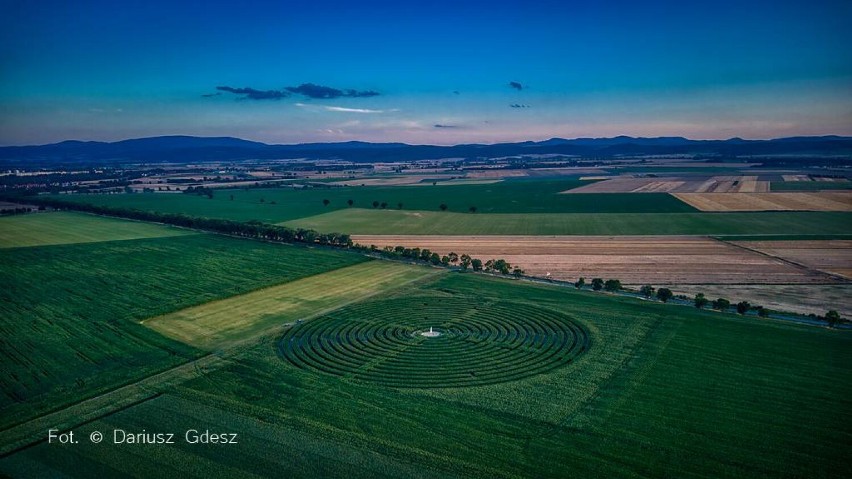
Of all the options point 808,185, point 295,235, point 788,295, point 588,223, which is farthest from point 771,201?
point 295,235

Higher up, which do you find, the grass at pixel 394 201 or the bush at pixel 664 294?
the grass at pixel 394 201

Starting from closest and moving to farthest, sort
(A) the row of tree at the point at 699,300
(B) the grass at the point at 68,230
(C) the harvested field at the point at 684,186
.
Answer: (A) the row of tree at the point at 699,300 < (B) the grass at the point at 68,230 < (C) the harvested field at the point at 684,186

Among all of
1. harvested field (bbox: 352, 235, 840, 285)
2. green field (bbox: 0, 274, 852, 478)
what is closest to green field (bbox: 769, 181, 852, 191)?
harvested field (bbox: 352, 235, 840, 285)

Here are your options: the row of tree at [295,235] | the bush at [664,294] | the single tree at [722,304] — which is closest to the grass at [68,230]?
the row of tree at [295,235]

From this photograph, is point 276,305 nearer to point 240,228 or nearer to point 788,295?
point 240,228

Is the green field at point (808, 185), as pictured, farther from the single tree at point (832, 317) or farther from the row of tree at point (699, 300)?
the single tree at point (832, 317)

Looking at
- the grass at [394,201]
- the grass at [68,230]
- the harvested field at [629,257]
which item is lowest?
the harvested field at [629,257]

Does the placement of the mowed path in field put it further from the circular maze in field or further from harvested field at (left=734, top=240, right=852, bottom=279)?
harvested field at (left=734, top=240, right=852, bottom=279)

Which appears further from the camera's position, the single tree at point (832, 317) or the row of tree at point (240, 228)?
the row of tree at point (240, 228)
